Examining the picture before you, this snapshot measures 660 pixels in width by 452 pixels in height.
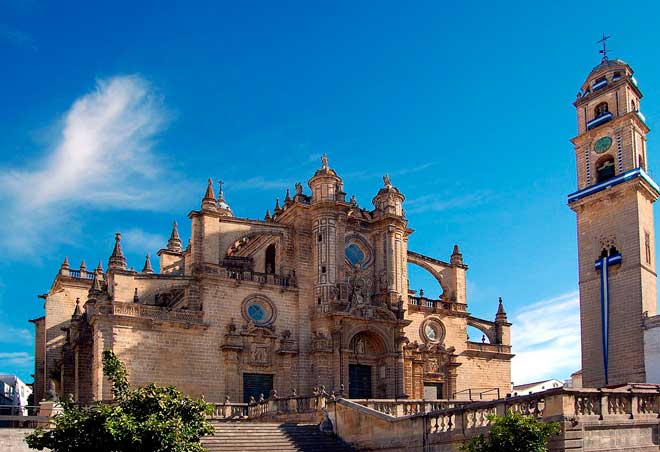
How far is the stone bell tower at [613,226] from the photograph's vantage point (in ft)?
120

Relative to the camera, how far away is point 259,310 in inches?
1495

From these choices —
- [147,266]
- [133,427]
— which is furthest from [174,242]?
[133,427]

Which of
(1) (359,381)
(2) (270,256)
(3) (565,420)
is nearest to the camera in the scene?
(3) (565,420)

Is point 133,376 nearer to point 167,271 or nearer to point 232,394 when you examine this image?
point 232,394

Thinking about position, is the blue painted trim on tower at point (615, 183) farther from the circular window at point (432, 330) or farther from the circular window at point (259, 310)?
the circular window at point (259, 310)

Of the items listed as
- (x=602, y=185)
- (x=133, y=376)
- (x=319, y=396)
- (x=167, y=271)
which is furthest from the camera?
(x=167, y=271)

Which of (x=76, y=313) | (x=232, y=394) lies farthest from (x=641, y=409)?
(x=76, y=313)

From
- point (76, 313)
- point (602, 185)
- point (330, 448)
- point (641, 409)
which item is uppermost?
point (602, 185)

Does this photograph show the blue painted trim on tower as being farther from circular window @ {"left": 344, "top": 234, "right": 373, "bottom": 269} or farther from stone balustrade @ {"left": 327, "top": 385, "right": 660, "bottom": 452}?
stone balustrade @ {"left": 327, "top": 385, "right": 660, "bottom": 452}

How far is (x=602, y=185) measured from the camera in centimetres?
3947

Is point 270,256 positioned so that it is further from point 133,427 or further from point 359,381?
point 133,427

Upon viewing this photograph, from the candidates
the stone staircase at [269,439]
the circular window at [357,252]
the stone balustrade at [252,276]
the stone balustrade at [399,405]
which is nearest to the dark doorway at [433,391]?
the circular window at [357,252]

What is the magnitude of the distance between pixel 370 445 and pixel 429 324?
69.5 ft

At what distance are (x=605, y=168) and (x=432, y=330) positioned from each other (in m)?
13.0
